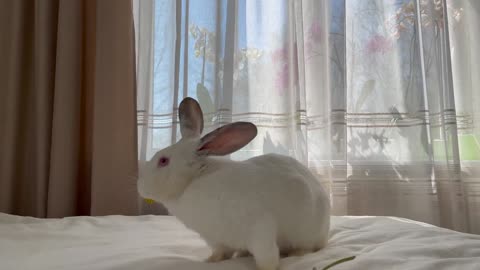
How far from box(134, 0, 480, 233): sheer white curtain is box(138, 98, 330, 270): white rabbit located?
2.57ft

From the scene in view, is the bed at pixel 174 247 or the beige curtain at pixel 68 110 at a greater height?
the beige curtain at pixel 68 110

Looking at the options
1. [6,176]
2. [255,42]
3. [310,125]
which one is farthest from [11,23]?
[310,125]

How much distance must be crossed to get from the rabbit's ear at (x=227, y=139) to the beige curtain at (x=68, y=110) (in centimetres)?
86

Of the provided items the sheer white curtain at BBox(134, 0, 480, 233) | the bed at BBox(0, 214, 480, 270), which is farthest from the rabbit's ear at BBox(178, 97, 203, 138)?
the sheer white curtain at BBox(134, 0, 480, 233)

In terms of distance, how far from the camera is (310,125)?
155cm

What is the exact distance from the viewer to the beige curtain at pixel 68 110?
1486mm

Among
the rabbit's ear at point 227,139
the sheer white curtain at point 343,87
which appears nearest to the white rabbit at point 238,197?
the rabbit's ear at point 227,139

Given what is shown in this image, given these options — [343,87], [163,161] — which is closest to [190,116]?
[163,161]

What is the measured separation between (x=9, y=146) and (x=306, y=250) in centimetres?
136

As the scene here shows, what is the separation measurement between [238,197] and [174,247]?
0.25 meters

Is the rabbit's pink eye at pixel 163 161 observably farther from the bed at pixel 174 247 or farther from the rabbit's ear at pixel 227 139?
the bed at pixel 174 247

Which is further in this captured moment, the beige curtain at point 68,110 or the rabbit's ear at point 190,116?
the beige curtain at point 68,110

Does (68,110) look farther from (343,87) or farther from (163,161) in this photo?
(343,87)

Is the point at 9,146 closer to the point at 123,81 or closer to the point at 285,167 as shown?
the point at 123,81
